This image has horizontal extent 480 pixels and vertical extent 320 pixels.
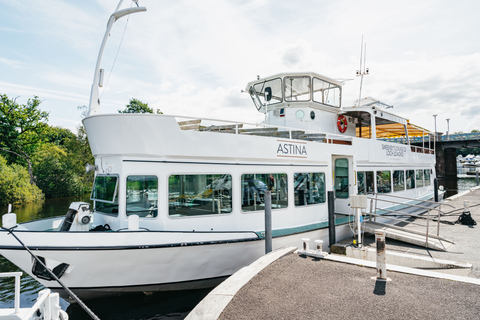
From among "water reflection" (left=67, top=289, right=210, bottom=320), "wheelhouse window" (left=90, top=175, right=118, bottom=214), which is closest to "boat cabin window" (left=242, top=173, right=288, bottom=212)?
"water reflection" (left=67, top=289, right=210, bottom=320)

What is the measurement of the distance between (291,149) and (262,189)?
52.0 inches

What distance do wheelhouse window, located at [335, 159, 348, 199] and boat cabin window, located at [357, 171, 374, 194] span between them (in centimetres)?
51

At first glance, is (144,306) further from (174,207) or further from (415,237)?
(415,237)

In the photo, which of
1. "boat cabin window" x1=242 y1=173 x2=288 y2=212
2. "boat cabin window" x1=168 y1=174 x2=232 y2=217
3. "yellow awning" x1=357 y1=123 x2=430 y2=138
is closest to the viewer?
"boat cabin window" x1=168 y1=174 x2=232 y2=217

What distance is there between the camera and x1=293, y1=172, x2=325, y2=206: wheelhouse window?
24.8ft

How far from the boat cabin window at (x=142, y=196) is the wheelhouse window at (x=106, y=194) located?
1.26ft

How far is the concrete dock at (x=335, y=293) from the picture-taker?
3576mm

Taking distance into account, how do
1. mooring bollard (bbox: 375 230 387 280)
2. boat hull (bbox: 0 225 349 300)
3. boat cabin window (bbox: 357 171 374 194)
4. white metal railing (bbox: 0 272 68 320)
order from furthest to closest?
1. boat cabin window (bbox: 357 171 374 194)
2. boat hull (bbox: 0 225 349 300)
3. mooring bollard (bbox: 375 230 387 280)
4. white metal railing (bbox: 0 272 68 320)

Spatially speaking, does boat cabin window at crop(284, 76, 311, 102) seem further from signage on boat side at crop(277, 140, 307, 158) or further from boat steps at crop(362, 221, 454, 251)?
boat steps at crop(362, 221, 454, 251)

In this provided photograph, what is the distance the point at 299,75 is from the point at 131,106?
32078 millimetres

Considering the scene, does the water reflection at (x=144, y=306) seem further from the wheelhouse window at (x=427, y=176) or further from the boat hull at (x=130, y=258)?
the wheelhouse window at (x=427, y=176)

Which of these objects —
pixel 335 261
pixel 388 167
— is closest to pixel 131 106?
pixel 388 167

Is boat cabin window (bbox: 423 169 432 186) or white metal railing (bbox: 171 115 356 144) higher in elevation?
white metal railing (bbox: 171 115 356 144)

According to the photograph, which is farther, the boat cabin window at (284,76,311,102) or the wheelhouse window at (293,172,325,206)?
the boat cabin window at (284,76,311,102)
